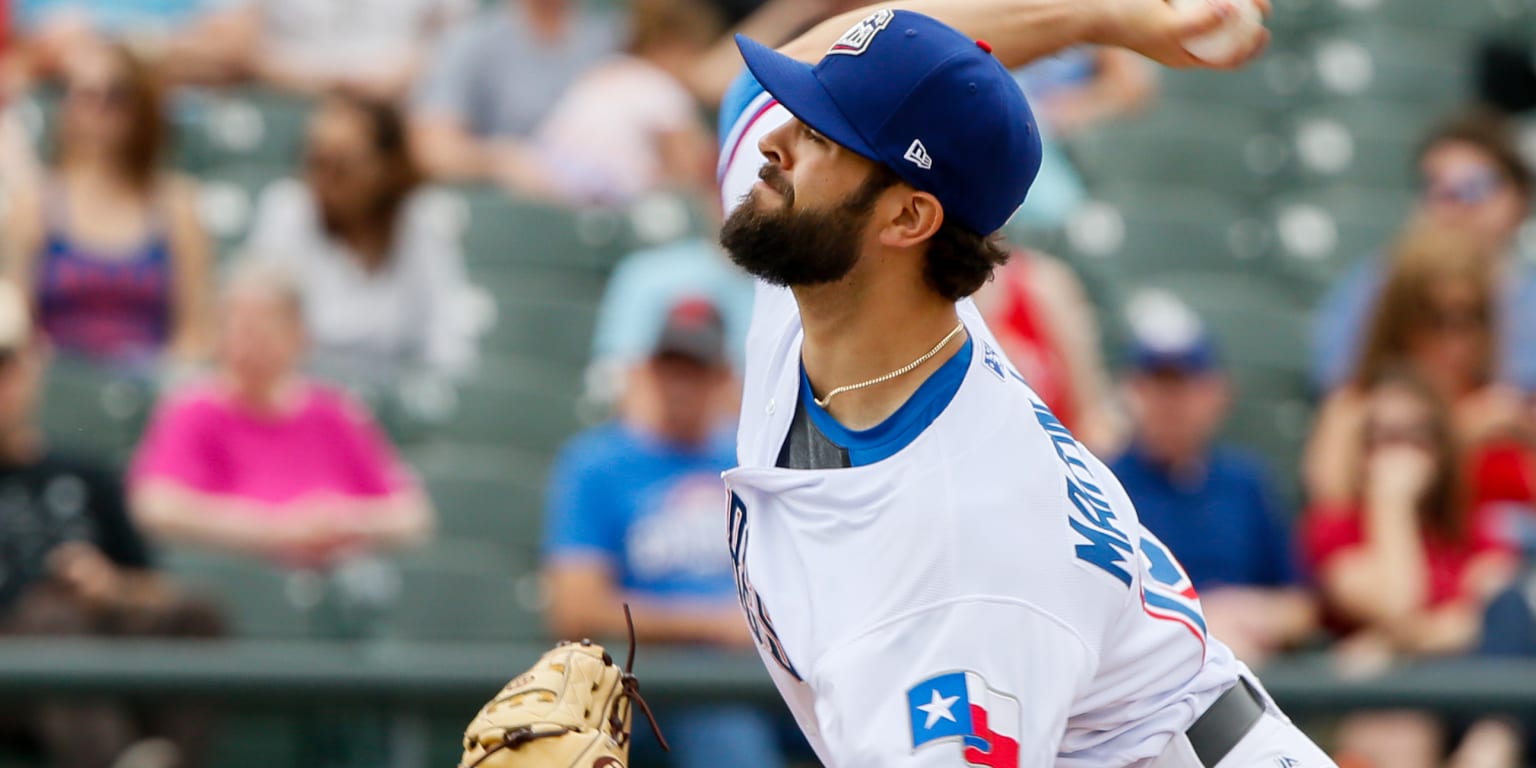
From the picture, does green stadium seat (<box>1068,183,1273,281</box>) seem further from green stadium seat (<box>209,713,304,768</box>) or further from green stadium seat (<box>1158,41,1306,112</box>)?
green stadium seat (<box>209,713,304,768</box>)

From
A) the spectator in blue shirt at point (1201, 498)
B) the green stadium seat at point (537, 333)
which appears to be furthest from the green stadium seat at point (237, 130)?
the spectator in blue shirt at point (1201, 498)

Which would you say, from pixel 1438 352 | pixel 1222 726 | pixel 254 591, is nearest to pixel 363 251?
pixel 254 591

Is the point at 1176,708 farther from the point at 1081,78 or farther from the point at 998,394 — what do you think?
the point at 1081,78

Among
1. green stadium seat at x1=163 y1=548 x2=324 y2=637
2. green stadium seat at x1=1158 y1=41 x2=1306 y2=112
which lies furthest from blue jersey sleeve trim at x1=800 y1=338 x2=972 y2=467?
green stadium seat at x1=1158 y1=41 x2=1306 y2=112

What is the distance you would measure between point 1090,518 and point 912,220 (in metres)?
0.43

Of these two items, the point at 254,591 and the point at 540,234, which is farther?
the point at 540,234

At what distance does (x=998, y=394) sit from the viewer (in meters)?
2.67

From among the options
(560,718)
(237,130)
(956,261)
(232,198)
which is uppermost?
(956,261)

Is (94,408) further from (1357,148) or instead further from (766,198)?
(1357,148)

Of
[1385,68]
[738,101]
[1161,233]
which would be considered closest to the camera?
[738,101]

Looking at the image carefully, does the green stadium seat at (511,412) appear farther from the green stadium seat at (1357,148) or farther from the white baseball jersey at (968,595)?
the white baseball jersey at (968,595)

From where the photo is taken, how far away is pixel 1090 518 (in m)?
2.60

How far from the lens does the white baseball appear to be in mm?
2857

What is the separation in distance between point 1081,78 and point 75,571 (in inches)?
182
